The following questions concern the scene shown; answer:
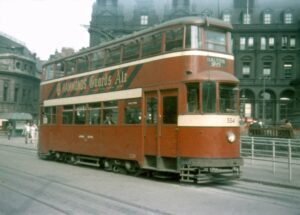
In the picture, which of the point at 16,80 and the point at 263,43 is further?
the point at 16,80

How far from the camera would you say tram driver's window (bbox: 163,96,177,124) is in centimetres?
1362

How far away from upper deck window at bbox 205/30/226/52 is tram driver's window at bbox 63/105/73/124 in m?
8.28

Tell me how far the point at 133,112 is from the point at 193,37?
3.51 metres

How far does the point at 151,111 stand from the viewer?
14.5 meters

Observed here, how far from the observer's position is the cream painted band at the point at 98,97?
1544 cm

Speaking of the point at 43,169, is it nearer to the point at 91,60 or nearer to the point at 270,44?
the point at 91,60

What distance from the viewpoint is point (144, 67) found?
14945 mm

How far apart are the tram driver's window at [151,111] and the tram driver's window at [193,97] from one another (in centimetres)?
139

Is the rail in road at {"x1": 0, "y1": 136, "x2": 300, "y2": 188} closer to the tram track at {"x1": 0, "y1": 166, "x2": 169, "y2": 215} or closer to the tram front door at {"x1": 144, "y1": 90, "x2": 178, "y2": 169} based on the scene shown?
the tram front door at {"x1": 144, "y1": 90, "x2": 178, "y2": 169}

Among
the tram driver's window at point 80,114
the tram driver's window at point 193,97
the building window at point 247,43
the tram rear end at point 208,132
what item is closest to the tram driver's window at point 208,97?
the tram rear end at point 208,132

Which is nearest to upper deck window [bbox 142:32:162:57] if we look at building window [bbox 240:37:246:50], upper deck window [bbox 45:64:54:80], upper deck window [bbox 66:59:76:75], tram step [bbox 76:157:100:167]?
tram step [bbox 76:157:100:167]

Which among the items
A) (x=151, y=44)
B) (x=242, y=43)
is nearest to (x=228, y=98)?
(x=151, y=44)

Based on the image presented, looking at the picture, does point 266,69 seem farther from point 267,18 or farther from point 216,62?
point 216,62

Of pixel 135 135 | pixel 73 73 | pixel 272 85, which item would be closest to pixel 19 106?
pixel 272 85
